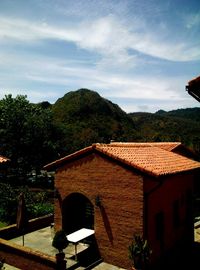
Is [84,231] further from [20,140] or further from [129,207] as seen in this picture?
[20,140]

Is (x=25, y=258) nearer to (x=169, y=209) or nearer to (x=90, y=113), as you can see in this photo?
(x=169, y=209)

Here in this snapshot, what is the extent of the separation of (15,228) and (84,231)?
15.7 ft

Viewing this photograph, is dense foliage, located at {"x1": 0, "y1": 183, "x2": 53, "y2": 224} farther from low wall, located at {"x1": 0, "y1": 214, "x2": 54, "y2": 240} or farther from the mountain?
the mountain

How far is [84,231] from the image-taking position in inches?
587

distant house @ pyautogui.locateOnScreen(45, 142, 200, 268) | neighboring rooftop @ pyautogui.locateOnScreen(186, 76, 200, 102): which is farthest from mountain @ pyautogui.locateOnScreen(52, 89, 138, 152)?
neighboring rooftop @ pyautogui.locateOnScreen(186, 76, 200, 102)

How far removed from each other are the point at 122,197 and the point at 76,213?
13.0 feet

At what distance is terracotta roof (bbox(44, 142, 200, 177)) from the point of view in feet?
43.6

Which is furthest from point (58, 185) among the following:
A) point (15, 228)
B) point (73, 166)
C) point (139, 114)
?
point (139, 114)

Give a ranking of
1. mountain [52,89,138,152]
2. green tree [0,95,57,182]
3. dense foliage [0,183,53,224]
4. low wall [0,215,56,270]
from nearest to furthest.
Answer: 1. low wall [0,215,56,270]
2. dense foliage [0,183,53,224]
3. green tree [0,95,57,182]
4. mountain [52,89,138,152]

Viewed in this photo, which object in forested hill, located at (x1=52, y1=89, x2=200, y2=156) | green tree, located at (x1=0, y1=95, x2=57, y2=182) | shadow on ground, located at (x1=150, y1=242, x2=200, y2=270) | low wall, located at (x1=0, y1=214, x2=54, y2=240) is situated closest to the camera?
shadow on ground, located at (x1=150, y1=242, x2=200, y2=270)

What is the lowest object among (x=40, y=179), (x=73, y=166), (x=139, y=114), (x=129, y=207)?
(x=40, y=179)

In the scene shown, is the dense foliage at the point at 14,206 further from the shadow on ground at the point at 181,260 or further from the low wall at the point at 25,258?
the shadow on ground at the point at 181,260

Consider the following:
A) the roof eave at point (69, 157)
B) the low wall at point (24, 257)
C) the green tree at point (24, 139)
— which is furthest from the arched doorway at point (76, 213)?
the green tree at point (24, 139)

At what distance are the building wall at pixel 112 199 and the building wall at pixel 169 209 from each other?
590mm
